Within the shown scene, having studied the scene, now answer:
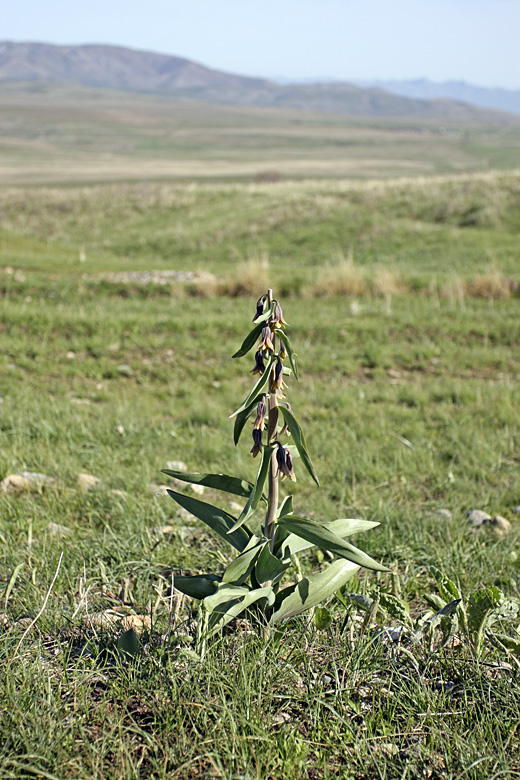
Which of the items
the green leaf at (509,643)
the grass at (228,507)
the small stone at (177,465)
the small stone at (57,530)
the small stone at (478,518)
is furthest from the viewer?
the small stone at (177,465)

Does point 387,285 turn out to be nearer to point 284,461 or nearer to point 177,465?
point 177,465

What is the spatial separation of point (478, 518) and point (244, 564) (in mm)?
2010

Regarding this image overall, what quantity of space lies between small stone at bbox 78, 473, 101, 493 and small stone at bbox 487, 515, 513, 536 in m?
2.27

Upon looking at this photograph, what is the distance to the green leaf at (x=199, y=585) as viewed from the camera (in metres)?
2.11

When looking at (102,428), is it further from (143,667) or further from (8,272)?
(8,272)

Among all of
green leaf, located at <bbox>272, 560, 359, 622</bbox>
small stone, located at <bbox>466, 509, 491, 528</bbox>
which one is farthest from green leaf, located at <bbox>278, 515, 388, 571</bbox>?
small stone, located at <bbox>466, 509, 491, 528</bbox>

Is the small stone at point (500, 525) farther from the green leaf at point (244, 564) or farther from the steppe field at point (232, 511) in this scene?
the green leaf at point (244, 564)

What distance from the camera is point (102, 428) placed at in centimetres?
483

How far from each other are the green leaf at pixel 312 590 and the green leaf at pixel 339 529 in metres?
0.12

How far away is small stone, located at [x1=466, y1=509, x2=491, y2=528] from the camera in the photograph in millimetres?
3516

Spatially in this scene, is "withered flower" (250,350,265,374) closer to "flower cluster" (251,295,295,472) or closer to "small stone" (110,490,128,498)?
"flower cluster" (251,295,295,472)

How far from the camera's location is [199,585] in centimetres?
212

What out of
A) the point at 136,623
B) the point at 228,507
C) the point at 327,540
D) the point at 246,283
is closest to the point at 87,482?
the point at 228,507

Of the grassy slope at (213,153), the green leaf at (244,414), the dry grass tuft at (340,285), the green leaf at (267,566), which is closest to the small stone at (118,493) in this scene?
the green leaf at (267,566)
